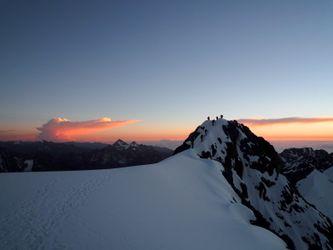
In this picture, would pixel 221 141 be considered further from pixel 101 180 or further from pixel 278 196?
pixel 101 180

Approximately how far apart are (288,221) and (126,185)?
74.7 meters

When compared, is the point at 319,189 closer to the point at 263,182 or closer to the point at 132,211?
the point at 263,182

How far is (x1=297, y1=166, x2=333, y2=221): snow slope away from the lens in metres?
149

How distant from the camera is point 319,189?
161 metres

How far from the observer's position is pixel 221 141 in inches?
3184

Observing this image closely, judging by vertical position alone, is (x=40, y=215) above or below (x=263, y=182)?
above

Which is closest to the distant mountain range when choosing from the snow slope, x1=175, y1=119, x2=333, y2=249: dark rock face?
x1=175, y1=119, x2=333, y2=249: dark rock face

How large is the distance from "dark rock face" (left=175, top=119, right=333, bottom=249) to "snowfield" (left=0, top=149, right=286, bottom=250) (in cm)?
4497

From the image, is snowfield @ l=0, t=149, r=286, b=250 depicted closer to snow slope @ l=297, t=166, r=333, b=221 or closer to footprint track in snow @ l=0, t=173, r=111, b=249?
footprint track in snow @ l=0, t=173, r=111, b=249

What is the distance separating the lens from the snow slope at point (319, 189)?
149250 mm

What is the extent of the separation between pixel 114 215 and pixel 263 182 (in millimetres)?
77604

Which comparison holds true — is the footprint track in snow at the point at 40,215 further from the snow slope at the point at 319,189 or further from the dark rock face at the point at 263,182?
the snow slope at the point at 319,189

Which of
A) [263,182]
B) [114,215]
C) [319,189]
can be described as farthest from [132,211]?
[319,189]

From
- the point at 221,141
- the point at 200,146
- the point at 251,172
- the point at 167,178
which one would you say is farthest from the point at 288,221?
the point at 167,178
